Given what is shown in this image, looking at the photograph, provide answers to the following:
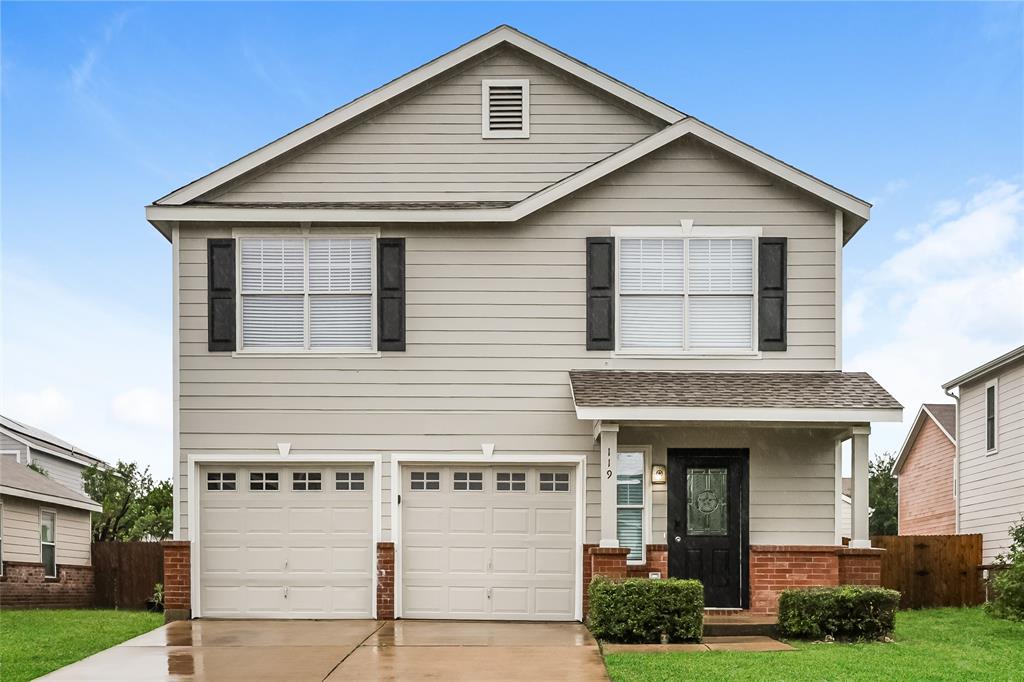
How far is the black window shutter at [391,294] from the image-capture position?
48.5 ft

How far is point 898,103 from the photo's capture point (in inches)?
760

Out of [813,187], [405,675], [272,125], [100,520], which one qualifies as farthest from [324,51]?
[100,520]

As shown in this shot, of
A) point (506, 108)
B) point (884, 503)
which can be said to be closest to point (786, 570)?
point (506, 108)

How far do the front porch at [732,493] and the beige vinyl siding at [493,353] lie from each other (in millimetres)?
291

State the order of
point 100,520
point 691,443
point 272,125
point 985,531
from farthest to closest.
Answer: point 100,520 → point 985,531 → point 272,125 → point 691,443

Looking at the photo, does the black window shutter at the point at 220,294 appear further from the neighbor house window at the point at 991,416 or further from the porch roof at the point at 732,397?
the neighbor house window at the point at 991,416

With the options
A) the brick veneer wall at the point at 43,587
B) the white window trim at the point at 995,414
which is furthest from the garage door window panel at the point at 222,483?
the white window trim at the point at 995,414

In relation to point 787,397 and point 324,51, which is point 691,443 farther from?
point 324,51

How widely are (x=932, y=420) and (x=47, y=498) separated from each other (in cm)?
2143

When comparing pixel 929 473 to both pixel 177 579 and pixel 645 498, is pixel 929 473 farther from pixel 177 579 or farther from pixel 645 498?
pixel 177 579

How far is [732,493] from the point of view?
14602mm

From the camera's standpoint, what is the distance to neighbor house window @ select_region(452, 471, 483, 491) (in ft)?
48.8

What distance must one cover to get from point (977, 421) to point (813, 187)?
10638 millimetres

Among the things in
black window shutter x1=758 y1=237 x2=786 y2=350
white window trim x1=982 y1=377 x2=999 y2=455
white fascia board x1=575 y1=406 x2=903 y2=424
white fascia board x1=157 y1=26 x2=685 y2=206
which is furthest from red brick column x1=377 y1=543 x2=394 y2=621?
white window trim x1=982 y1=377 x2=999 y2=455
